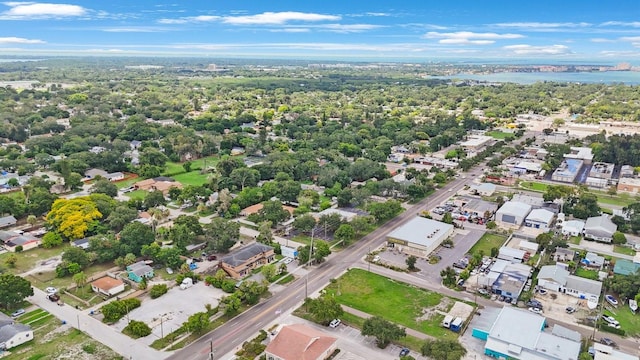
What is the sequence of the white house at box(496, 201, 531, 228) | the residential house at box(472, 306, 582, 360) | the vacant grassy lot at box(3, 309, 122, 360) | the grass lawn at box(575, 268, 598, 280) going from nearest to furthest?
the residential house at box(472, 306, 582, 360) → the vacant grassy lot at box(3, 309, 122, 360) → the grass lawn at box(575, 268, 598, 280) → the white house at box(496, 201, 531, 228)

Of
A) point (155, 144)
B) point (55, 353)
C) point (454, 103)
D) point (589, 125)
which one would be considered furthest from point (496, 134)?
point (55, 353)

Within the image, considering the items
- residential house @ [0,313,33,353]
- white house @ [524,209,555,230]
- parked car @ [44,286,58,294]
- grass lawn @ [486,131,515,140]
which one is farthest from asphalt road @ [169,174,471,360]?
grass lawn @ [486,131,515,140]

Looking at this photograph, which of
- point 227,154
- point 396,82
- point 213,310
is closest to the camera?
point 213,310

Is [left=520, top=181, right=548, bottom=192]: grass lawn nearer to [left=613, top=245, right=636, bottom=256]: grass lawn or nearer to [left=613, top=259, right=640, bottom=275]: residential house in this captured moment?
[left=613, top=245, right=636, bottom=256]: grass lawn

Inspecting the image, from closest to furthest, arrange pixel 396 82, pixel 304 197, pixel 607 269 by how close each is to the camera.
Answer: pixel 607 269
pixel 304 197
pixel 396 82

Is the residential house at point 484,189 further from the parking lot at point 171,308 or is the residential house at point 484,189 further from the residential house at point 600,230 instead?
the parking lot at point 171,308

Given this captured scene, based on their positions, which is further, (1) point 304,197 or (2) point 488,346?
(1) point 304,197

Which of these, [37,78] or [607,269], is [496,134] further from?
[37,78]
